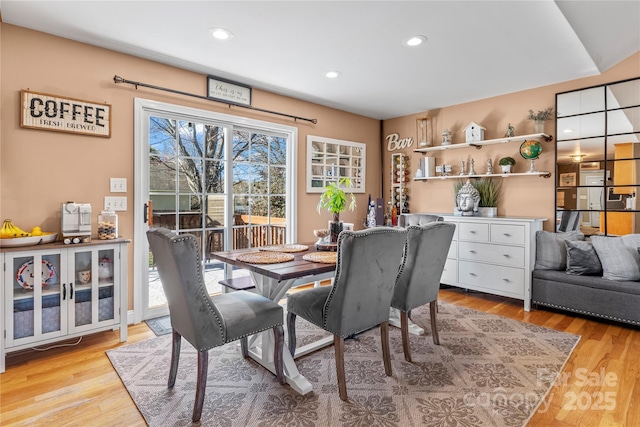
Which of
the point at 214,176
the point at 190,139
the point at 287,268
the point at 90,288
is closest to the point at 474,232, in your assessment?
the point at 287,268

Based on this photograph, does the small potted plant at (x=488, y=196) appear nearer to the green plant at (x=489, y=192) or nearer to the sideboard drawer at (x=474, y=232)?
the green plant at (x=489, y=192)

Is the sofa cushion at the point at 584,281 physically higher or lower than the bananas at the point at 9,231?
lower

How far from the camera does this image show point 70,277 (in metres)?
2.43

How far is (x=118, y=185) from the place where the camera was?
2885 mm

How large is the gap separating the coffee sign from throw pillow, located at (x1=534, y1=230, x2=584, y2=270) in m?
4.25

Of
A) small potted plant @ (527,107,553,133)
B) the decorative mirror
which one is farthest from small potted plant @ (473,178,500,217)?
small potted plant @ (527,107,553,133)

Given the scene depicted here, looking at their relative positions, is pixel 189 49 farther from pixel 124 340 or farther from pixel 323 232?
pixel 124 340

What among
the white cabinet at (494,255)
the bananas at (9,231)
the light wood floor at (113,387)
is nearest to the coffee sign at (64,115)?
the bananas at (9,231)

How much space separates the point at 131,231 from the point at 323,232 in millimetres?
1709

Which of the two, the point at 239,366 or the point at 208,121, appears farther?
the point at 208,121

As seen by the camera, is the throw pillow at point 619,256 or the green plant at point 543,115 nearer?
the throw pillow at point 619,256

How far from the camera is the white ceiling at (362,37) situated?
2.22 m

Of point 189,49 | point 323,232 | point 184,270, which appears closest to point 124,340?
point 184,270

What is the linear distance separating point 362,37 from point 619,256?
2.95 metres
